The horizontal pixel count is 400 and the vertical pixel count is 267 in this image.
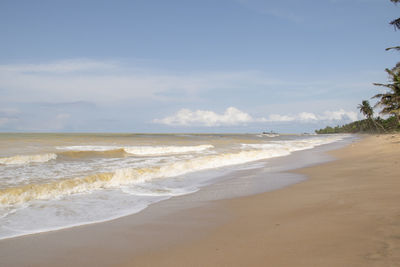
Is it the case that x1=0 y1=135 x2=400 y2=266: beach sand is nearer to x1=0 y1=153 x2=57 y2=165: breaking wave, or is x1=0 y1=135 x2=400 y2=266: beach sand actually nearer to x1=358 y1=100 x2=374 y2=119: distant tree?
x1=0 y1=153 x2=57 y2=165: breaking wave

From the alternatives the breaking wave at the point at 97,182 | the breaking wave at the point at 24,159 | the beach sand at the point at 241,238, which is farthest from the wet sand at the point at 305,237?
the breaking wave at the point at 24,159

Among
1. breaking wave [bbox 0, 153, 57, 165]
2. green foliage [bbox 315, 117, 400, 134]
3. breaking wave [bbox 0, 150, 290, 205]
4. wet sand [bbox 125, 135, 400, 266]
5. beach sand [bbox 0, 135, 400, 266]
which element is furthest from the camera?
green foliage [bbox 315, 117, 400, 134]

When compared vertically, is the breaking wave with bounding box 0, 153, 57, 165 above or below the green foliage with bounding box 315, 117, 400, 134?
below

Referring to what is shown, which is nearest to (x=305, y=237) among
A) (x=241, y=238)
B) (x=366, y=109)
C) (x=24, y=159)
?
(x=241, y=238)

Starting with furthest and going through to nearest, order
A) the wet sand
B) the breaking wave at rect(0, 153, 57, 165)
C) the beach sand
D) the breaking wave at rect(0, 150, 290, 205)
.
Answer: the breaking wave at rect(0, 153, 57, 165)
the breaking wave at rect(0, 150, 290, 205)
the beach sand
the wet sand

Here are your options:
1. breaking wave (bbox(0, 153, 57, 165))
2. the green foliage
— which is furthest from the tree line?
breaking wave (bbox(0, 153, 57, 165))

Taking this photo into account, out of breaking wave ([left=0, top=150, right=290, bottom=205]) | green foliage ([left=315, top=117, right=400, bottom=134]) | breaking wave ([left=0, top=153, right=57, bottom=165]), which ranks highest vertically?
green foliage ([left=315, top=117, right=400, bottom=134])

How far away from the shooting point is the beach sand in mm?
3137

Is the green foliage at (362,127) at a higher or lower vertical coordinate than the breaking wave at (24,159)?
higher

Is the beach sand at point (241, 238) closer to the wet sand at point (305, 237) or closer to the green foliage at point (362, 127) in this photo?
the wet sand at point (305, 237)

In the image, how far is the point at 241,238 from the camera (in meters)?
3.89

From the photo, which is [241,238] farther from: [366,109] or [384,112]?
[366,109]

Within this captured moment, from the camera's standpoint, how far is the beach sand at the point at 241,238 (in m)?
3.14

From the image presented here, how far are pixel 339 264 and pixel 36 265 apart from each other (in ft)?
11.0
